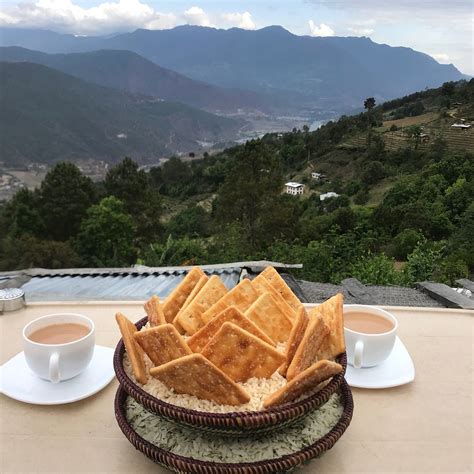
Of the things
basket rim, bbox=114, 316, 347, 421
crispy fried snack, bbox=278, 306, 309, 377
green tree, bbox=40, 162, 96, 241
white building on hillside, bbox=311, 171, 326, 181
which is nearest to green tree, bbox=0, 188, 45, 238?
green tree, bbox=40, 162, 96, 241

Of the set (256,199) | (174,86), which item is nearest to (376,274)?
(256,199)

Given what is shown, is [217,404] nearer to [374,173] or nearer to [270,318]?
[270,318]

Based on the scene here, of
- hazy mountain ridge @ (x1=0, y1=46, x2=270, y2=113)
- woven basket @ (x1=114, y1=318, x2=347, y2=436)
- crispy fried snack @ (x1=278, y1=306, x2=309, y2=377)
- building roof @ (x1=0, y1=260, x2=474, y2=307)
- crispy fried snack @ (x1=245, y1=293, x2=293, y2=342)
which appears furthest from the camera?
hazy mountain ridge @ (x1=0, y1=46, x2=270, y2=113)

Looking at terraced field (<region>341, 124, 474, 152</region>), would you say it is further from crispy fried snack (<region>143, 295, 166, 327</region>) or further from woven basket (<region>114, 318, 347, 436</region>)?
woven basket (<region>114, 318, 347, 436</region>)

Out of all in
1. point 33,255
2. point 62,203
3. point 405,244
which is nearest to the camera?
point 405,244

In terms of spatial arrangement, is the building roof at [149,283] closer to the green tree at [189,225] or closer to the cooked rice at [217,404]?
the cooked rice at [217,404]

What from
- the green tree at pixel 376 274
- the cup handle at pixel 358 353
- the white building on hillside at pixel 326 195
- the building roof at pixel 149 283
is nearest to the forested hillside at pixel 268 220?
the green tree at pixel 376 274
